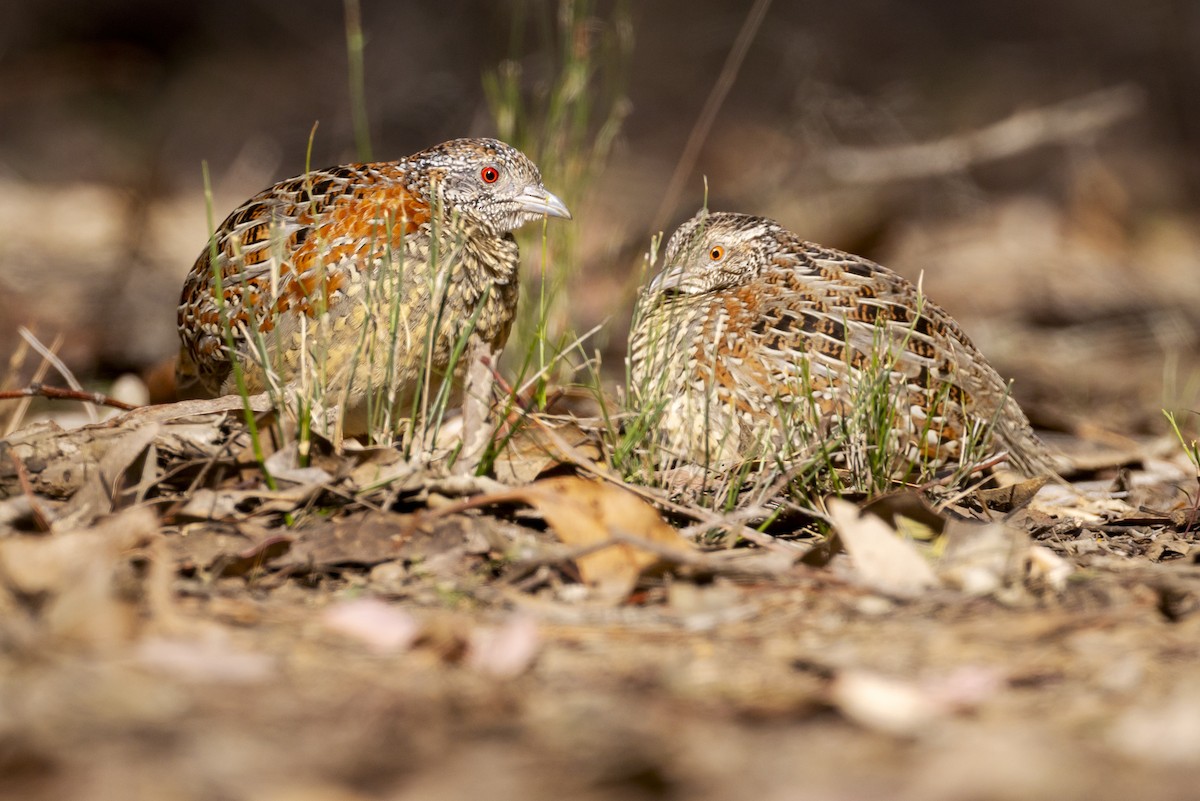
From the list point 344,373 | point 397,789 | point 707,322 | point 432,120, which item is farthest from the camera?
point 432,120

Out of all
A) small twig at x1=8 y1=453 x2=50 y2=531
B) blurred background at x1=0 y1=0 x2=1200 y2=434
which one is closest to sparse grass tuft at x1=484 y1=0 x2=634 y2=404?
blurred background at x1=0 y1=0 x2=1200 y2=434

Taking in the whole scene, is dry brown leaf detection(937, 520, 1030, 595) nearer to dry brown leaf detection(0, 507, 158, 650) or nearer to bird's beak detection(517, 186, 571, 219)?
dry brown leaf detection(0, 507, 158, 650)

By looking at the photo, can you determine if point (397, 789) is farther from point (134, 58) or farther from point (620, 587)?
point (134, 58)

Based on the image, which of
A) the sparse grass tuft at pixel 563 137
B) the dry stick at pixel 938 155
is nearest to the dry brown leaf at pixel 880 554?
the sparse grass tuft at pixel 563 137

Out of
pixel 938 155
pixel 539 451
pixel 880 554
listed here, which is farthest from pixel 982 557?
pixel 938 155

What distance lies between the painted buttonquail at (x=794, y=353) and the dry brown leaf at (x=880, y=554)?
0.88m

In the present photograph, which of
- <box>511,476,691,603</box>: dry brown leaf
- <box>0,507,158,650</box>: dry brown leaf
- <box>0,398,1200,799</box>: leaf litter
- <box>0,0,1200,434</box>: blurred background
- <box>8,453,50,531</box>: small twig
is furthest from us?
<box>0,0,1200,434</box>: blurred background

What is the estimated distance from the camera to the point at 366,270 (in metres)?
4.30

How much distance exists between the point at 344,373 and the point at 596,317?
4473 mm

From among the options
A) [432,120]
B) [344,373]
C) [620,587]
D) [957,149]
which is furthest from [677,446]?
[432,120]

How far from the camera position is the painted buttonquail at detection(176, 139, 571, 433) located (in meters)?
4.14

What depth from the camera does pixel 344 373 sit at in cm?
411

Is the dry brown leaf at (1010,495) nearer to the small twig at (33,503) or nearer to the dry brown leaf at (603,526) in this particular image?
the dry brown leaf at (603,526)

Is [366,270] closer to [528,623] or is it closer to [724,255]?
[724,255]
